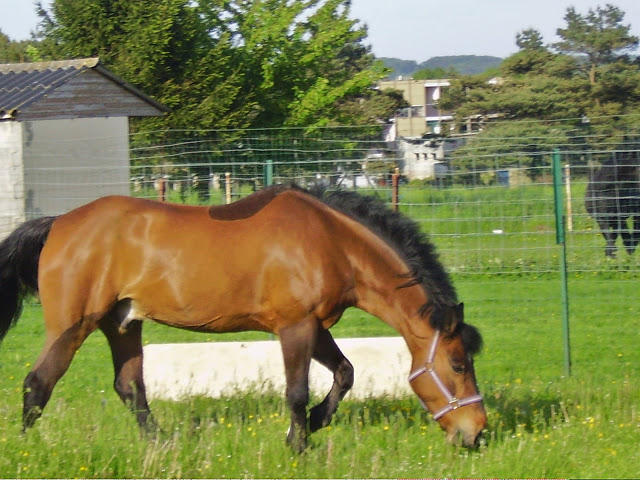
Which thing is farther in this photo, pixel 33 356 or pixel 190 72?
pixel 190 72

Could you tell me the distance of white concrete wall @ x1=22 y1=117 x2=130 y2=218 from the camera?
12.9 metres

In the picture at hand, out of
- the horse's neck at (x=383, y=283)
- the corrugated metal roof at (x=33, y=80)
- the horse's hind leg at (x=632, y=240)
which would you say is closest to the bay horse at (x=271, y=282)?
the horse's neck at (x=383, y=283)

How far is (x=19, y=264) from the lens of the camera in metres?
6.18

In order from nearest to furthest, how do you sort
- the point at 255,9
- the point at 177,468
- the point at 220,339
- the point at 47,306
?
1. the point at 177,468
2. the point at 47,306
3. the point at 220,339
4. the point at 255,9

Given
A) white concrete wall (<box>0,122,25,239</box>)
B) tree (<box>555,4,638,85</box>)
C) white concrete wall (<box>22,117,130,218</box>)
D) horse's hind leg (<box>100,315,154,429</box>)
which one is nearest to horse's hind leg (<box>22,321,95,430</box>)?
horse's hind leg (<box>100,315,154,429</box>)

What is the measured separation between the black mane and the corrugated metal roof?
10.9 meters

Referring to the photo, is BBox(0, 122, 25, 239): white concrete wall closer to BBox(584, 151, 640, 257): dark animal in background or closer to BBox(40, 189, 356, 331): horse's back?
BBox(40, 189, 356, 331): horse's back

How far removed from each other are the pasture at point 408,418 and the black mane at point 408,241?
0.91m

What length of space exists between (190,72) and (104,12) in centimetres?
272

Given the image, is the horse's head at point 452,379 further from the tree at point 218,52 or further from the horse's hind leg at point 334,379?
the tree at point 218,52

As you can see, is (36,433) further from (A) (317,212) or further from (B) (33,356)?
(B) (33,356)

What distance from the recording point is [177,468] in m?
4.93

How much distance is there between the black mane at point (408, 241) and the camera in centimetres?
571

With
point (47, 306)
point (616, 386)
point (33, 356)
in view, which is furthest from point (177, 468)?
point (33, 356)
